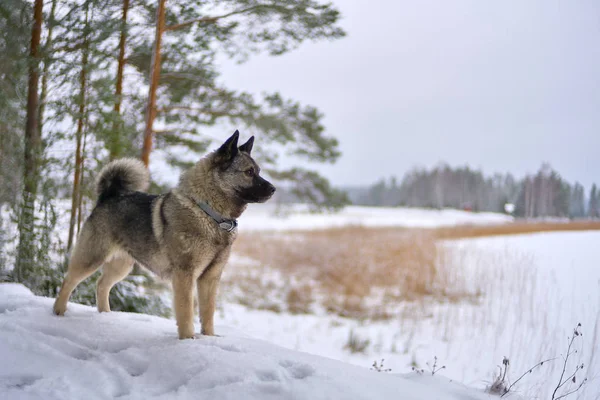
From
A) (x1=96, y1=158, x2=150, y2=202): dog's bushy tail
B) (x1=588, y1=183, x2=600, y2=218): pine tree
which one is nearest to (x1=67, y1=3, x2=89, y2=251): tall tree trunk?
(x1=96, y1=158, x2=150, y2=202): dog's bushy tail

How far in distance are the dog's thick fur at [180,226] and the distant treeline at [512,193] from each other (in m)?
2.52

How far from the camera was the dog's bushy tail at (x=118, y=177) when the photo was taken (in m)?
3.14

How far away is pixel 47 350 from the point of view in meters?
2.23

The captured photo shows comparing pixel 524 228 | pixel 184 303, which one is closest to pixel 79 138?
pixel 184 303

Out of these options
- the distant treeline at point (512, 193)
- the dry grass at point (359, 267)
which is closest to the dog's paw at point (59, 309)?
the distant treeline at point (512, 193)

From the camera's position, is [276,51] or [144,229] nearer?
[144,229]

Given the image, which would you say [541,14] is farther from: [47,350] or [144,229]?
[47,350]

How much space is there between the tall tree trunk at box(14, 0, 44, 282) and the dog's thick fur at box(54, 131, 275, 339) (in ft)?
4.82

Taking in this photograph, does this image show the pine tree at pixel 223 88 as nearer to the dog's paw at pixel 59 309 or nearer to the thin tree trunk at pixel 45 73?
the thin tree trunk at pixel 45 73

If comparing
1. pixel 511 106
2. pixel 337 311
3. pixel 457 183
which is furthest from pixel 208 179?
pixel 337 311

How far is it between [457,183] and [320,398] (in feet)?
14.4

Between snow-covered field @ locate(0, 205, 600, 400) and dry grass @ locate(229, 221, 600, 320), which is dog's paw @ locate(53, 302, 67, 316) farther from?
dry grass @ locate(229, 221, 600, 320)

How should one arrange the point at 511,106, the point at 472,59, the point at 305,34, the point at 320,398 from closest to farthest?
the point at 320,398 < the point at 511,106 < the point at 472,59 < the point at 305,34

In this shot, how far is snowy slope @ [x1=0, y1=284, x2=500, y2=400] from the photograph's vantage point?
1908 mm
